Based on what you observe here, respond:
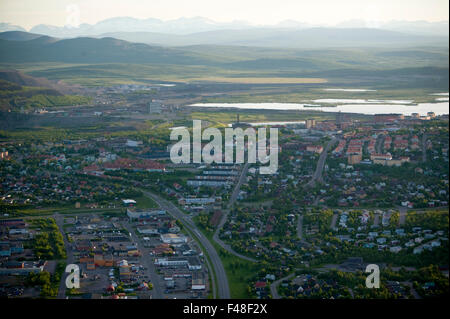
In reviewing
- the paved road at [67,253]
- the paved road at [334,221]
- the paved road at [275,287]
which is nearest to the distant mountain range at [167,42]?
the paved road at [67,253]

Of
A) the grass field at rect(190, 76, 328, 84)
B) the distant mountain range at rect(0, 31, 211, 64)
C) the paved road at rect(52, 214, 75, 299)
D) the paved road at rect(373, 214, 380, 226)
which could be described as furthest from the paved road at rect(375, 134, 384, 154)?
the distant mountain range at rect(0, 31, 211, 64)

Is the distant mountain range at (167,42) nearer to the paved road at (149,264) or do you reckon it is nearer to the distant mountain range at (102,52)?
the distant mountain range at (102,52)

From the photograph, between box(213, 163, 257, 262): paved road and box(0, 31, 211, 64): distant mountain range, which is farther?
box(0, 31, 211, 64): distant mountain range

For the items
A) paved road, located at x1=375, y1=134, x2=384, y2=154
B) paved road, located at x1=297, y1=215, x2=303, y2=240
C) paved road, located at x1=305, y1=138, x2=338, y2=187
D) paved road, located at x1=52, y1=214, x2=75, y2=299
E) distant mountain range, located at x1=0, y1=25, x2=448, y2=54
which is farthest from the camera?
distant mountain range, located at x1=0, y1=25, x2=448, y2=54

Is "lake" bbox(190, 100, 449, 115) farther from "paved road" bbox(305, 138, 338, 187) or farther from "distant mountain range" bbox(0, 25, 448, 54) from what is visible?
"paved road" bbox(305, 138, 338, 187)
